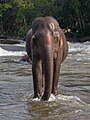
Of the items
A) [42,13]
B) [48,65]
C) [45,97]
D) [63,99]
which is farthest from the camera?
[42,13]

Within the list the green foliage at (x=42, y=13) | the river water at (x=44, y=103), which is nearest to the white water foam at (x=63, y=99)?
the river water at (x=44, y=103)

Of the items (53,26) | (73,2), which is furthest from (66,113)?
(73,2)

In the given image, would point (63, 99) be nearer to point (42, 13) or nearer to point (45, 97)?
point (45, 97)

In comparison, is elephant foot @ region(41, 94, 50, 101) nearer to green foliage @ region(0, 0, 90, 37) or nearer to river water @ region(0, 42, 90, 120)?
river water @ region(0, 42, 90, 120)

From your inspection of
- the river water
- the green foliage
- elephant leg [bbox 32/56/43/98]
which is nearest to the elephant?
elephant leg [bbox 32/56/43/98]

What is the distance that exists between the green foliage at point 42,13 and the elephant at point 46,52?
38409 mm

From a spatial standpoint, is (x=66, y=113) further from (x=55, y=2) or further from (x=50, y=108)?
(x=55, y=2)

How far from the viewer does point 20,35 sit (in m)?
56.2

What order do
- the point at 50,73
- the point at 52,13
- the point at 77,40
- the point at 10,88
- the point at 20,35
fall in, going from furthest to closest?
1. the point at 20,35
2. the point at 52,13
3. the point at 77,40
4. the point at 10,88
5. the point at 50,73

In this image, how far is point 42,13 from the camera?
2055 inches

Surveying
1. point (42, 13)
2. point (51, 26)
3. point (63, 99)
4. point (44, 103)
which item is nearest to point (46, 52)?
point (51, 26)

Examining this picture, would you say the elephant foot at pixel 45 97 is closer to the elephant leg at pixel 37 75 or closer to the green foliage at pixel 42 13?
the elephant leg at pixel 37 75

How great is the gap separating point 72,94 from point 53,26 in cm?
200

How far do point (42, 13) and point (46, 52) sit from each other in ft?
147
